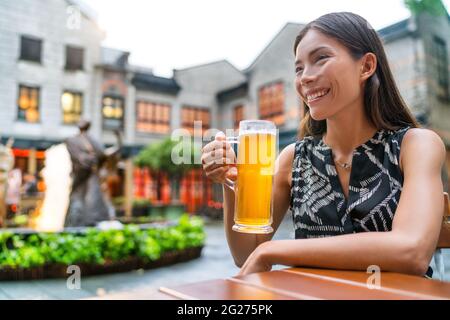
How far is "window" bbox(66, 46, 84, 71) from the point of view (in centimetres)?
1491

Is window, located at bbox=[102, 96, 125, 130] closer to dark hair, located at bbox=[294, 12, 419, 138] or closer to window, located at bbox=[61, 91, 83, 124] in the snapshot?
window, located at bbox=[61, 91, 83, 124]

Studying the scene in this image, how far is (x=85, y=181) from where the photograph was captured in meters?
5.46

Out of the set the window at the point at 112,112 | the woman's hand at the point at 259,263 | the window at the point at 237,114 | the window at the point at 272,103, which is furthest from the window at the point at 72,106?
the woman's hand at the point at 259,263

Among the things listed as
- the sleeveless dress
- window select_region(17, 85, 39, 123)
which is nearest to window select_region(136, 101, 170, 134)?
window select_region(17, 85, 39, 123)

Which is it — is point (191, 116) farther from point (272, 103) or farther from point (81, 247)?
point (81, 247)

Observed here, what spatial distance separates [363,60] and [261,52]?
13433 mm

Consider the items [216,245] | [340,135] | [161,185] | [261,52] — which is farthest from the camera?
[161,185]

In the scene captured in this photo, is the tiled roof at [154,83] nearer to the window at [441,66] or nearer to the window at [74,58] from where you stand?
the window at [74,58]

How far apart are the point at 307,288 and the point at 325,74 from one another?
614mm

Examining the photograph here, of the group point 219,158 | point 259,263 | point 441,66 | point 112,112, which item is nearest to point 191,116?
point 112,112

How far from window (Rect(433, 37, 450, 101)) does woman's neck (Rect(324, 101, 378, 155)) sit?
368 inches
